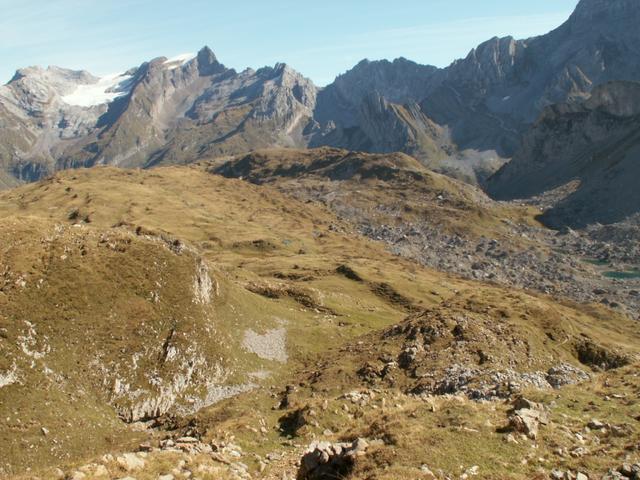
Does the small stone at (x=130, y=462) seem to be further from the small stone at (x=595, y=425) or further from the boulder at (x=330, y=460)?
the small stone at (x=595, y=425)

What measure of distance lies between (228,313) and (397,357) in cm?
2252

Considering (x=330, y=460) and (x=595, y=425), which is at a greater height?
(x=595, y=425)

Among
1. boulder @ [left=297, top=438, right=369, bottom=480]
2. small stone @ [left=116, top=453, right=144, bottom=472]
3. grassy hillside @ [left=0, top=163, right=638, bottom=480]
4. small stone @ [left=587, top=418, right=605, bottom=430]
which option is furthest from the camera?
grassy hillside @ [left=0, top=163, right=638, bottom=480]

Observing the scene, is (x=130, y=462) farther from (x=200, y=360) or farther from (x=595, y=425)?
(x=200, y=360)

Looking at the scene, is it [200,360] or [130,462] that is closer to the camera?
[130,462]

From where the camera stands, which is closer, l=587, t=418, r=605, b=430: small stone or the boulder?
the boulder

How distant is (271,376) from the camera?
60438mm

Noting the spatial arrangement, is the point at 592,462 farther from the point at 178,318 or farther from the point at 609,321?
the point at 609,321

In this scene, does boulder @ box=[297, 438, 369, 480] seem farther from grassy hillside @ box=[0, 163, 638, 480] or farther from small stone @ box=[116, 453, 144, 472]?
small stone @ box=[116, 453, 144, 472]

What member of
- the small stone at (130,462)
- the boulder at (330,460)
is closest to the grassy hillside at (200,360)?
the small stone at (130,462)

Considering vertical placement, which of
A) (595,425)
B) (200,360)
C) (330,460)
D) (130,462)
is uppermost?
(595,425)

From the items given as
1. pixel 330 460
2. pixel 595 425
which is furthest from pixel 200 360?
pixel 595 425

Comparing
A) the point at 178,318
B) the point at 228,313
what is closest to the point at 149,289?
the point at 178,318

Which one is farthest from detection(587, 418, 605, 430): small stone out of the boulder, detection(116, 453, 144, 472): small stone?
detection(116, 453, 144, 472): small stone
